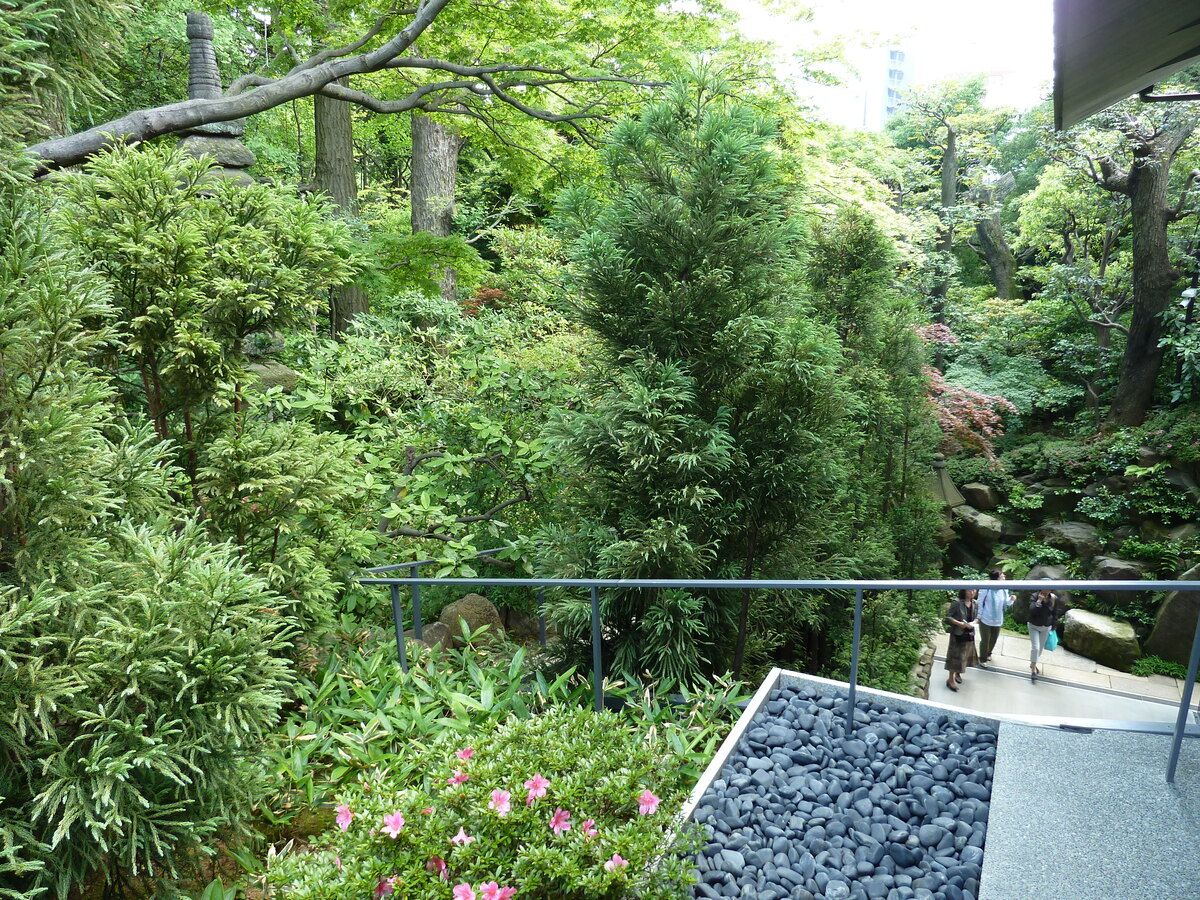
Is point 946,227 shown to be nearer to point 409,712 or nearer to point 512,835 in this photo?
point 409,712

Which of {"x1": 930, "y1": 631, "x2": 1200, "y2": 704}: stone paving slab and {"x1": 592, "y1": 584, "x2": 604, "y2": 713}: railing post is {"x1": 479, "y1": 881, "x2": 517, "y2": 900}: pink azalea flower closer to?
{"x1": 592, "y1": 584, "x2": 604, "y2": 713}: railing post

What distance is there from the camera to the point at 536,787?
2256 millimetres

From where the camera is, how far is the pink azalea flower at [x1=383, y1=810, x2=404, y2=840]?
2.13 metres

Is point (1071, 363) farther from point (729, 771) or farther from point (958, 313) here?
point (729, 771)

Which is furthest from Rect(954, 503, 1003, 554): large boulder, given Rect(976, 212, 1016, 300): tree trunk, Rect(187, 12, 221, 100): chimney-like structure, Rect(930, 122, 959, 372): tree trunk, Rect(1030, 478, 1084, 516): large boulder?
Rect(187, 12, 221, 100): chimney-like structure

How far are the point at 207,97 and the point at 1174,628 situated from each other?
511 inches

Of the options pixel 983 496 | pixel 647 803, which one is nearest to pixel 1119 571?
pixel 983 496

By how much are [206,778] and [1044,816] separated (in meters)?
2.72

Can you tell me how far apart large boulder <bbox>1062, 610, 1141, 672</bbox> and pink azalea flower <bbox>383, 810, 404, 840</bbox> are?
11385 mm

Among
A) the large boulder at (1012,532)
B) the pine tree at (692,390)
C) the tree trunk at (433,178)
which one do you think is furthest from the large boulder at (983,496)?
the pine tree at (692,390)

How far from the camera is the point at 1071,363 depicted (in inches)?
583

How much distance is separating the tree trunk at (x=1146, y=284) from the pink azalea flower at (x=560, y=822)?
14034 millimetres

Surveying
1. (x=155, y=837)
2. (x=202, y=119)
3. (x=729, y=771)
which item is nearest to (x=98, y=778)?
(x=155, y=837)

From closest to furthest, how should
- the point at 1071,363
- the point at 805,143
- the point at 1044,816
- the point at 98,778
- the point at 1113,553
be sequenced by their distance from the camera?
1. the point at 98,778
2. the point at 1044,816
3. the point at 805,143
4. the point at 1113,553
5. the point at 1071,363
